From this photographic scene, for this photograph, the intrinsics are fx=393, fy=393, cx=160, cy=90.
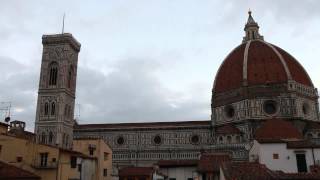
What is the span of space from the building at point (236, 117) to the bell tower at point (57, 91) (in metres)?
4.78

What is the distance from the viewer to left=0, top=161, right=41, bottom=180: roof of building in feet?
85.2

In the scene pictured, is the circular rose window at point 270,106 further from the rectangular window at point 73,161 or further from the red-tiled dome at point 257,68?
the rectangular window at point 73,161

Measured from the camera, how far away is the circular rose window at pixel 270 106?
53.2 meters

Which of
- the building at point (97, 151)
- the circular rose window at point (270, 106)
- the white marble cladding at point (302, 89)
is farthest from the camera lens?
the white marble cladding at point (302, 89)

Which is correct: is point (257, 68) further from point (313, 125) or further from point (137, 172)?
Result: point (137, 172)

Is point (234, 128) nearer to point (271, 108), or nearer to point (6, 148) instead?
point (271, 108)

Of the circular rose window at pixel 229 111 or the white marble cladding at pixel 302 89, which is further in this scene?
the circular rose window at pixel 229 111

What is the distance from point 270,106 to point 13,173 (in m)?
37.1

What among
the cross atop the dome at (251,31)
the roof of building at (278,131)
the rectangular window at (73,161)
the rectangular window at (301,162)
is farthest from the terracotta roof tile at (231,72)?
the rectangular window at (73,161)

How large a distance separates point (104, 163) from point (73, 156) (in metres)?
6.32

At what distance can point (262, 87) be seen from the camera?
5422 centimetres

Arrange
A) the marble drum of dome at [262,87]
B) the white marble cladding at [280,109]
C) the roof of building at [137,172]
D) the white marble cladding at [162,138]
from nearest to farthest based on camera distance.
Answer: the roof of building at [137,172] → the white marble cladding at [280,109] → the marble drum of dome at [262,87] → the white marble cladding at [162,138]

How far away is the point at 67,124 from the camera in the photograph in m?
56.0

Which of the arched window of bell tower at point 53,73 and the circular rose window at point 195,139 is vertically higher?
the arched window of bell tower at point 53,73
